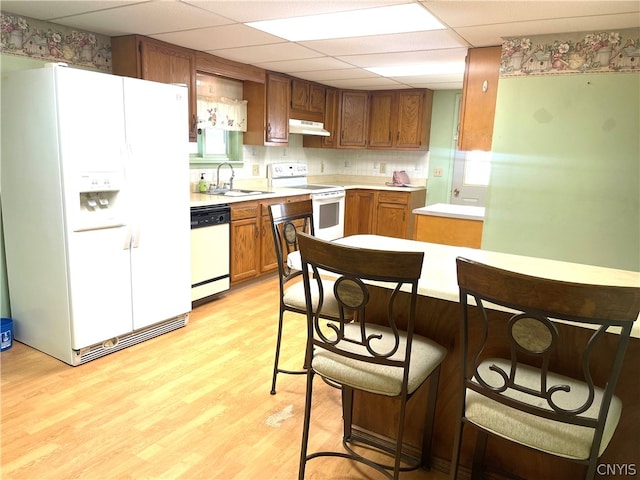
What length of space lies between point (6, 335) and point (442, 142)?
16.9 ft

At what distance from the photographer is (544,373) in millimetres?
1207

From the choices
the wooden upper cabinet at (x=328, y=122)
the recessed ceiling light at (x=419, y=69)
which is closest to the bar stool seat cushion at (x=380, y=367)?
the recessed ceiling light at (x=419, y=69)

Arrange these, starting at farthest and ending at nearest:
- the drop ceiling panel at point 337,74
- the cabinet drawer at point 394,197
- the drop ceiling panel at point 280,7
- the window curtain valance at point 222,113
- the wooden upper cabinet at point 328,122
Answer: the wooden upper cabinet at point 328,122 < the cabinet drawer at point 394,197 < the drop ceiling panel at point 337,74 < the window curtain valance at point 222,113 < the drop ceiling panel at point 280,7

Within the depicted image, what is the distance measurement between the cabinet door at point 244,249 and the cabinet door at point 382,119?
2621 millimetres

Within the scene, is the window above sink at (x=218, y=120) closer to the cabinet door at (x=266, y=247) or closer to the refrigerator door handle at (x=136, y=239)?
the cabinet door at (x=266, y=247)

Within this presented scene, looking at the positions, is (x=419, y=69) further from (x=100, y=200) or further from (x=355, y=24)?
(x=100, y=200)

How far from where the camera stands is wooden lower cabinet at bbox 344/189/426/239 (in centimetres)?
592

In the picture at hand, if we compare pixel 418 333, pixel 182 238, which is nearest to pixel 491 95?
pixel 418 333

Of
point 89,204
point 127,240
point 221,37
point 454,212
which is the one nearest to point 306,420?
point 127,240

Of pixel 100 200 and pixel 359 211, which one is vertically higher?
pixel 100 200

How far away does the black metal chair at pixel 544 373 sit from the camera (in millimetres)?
1106

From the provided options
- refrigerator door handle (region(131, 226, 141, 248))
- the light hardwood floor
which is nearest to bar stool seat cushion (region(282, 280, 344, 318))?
the light hardwood floor

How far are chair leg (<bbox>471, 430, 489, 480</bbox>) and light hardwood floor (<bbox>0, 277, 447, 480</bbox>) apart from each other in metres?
0.16

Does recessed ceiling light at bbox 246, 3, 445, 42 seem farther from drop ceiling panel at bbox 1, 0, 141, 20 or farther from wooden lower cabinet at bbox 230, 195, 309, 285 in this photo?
wooden lower cabinet at bbox 230, 195, 309, 285
